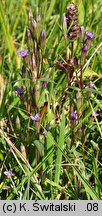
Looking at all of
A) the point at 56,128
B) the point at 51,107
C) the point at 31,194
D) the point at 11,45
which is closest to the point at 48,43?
the point at 11,45

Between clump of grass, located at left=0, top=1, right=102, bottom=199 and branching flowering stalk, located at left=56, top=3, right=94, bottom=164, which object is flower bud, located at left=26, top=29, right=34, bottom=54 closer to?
clump of grass, located at left=0, top=1, right=102, bottom=199

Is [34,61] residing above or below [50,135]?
above

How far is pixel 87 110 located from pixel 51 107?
15 centimetres

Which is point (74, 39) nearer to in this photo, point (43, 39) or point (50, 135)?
point (43, 39)

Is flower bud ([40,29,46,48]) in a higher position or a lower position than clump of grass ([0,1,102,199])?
higher

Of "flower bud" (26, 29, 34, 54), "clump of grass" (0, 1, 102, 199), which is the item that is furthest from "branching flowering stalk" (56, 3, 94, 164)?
"flower bud" (26, 29, 34, 54)

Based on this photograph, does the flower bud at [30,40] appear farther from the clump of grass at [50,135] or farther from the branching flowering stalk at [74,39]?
the branching flowering stalk at [74,39]

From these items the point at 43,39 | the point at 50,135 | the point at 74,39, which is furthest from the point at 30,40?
the point at 50,135

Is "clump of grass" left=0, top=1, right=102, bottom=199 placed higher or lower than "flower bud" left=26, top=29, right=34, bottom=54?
lower

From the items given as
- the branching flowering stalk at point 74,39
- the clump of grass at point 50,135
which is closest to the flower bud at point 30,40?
the clump of grass at point 50,135

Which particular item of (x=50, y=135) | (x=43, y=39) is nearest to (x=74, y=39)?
(x=43, y=39)

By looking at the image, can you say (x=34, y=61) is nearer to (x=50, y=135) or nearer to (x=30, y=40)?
(x=30, y=40)

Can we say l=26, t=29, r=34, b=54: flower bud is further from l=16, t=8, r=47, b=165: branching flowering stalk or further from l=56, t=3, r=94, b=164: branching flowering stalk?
l=56, t=3, r=94, b=164: branching flowering stalk

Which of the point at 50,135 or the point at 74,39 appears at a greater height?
the point at 74,39
